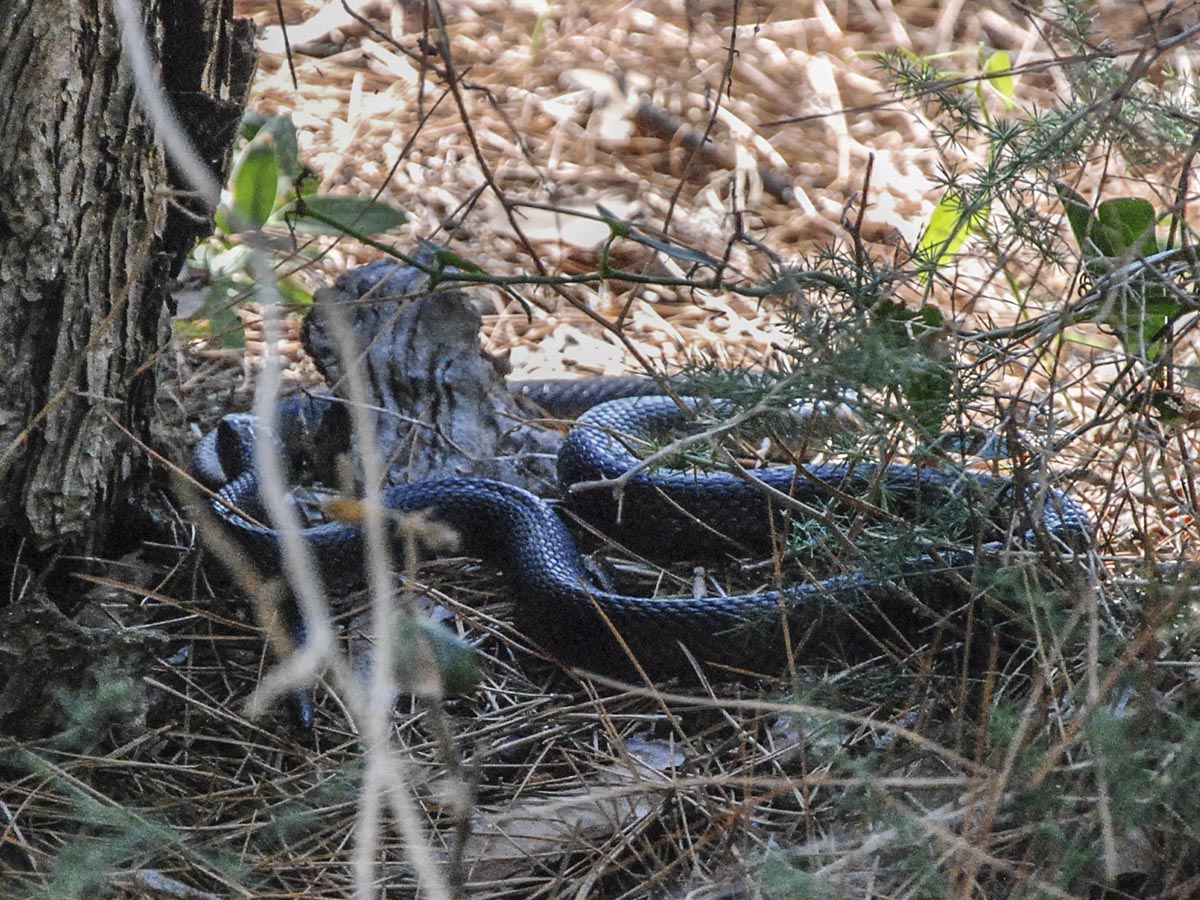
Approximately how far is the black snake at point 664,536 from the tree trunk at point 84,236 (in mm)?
382

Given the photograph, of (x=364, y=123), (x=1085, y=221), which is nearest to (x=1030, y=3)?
(x=364, y=123)

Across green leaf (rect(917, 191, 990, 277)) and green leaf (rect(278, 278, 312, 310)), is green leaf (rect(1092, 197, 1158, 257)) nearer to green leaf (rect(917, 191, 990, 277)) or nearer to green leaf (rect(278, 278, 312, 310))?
green leaf (rect(917, 191, 990, 277))

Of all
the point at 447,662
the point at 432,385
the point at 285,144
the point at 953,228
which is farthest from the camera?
the point at 432,385

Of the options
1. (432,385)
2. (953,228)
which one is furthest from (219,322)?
(953,228)

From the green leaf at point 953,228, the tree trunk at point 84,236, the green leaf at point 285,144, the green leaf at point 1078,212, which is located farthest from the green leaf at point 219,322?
the green leaf at point 1078,212

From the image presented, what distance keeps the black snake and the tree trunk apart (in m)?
0.38

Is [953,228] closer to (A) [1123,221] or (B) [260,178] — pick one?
(A) [1123,221]

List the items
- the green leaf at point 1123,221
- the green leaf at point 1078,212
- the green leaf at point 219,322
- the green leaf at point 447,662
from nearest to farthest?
the green leaf at point 447,662, the green leaf at point 1078,212, the green leaf at point 1123,221, the green leaf at point 219,322

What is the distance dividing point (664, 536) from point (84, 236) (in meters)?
1.77

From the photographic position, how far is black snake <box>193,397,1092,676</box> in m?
2.44

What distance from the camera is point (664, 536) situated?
3582 millimetres

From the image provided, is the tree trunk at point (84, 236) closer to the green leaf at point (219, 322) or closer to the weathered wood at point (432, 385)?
the green leaf at point (219, 322)

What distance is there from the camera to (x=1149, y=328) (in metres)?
2.49

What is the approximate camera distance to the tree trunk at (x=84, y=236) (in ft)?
7.94
